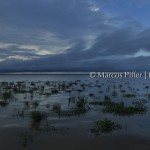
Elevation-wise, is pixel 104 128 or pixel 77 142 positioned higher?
pixel 104 128

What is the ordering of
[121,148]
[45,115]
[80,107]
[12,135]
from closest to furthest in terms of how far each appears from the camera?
[121,148] → [12,135] → [45,115] → [80,107]

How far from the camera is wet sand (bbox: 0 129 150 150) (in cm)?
1249

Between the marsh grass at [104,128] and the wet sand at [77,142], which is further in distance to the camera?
the marsh grass at [104,128]

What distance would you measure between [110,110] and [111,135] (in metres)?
7.62

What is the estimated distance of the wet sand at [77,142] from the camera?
12.5 m

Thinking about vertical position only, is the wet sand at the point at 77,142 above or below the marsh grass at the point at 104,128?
below

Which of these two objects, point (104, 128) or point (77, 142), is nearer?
point (77, 142)

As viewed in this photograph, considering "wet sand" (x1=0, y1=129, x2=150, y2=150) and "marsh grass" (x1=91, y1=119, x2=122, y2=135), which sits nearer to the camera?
"wet sand" (x1=0, y1=129, x2=150, y2=150)

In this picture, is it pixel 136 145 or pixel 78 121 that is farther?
pixel 78 121

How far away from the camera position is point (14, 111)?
69.9 feet

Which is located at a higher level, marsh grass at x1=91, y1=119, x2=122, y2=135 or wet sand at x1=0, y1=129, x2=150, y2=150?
marsh grass at x1=91, y1=119, x2=122, y2=135

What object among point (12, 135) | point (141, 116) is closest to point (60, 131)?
point (12, 135)

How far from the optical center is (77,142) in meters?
13.2

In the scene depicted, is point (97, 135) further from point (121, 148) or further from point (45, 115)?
point (45, 115)
